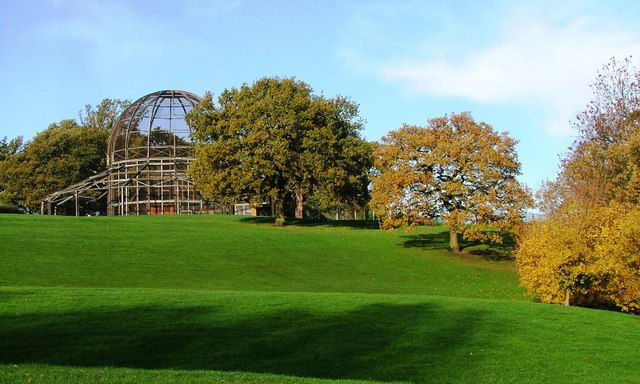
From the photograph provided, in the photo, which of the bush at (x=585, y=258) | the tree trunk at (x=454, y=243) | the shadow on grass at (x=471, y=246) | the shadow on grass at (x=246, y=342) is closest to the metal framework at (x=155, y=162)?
the shadow on grass at (x=471, y=246)

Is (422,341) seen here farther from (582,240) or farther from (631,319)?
(582,240)

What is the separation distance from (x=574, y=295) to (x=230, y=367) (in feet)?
68.9

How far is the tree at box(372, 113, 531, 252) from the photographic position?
4456 cm

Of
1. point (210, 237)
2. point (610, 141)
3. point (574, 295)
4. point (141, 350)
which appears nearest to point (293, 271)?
point (210, 237)

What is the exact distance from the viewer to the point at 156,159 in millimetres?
66188

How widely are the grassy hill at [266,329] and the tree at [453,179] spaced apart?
948cm

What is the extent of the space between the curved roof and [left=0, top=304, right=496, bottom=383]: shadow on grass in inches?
1835

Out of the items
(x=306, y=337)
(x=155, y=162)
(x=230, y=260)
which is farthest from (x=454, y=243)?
(x=155, y=162)

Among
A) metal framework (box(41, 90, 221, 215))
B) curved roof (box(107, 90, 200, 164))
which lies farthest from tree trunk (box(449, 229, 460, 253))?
curved roof (box(107, 90, 200, 164))

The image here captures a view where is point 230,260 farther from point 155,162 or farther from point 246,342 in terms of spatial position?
point 155,162

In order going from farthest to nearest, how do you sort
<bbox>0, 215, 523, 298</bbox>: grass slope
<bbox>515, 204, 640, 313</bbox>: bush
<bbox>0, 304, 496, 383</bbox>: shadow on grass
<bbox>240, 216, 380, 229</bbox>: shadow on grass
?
<bbox>240, 216, 380, 229</bbox>: shadow on grass
<bbox>0, 215, 523, 298</bbox>: grass slope
<bbox>515, 204, 640, 313</bbox>: bush
<bbox>0, 304, 496, 383</bbox>: shadow on grass

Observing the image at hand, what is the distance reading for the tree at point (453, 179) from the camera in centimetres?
4456

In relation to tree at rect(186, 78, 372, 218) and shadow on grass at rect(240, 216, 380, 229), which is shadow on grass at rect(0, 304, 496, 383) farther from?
shadow on grass at rect(240, 216, 380, 229)

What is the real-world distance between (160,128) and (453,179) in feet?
107
